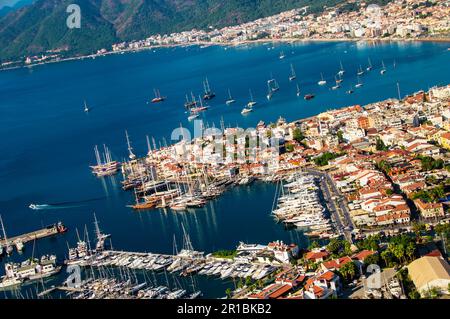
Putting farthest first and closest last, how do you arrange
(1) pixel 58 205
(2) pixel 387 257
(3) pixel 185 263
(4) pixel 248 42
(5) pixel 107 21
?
(5) pixel 107 21 → (4) pixel 248 42 → (1) pixel 58 205 → (3) pixel 185 263 → (2) pixel 387 257

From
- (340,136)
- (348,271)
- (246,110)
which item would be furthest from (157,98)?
(348,271)

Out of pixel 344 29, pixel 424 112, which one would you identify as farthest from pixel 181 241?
pixel 344 29

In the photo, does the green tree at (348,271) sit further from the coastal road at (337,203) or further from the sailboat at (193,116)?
the sailboat at (193,116)

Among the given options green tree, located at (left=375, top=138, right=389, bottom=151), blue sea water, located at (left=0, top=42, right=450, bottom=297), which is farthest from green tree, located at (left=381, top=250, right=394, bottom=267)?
green tree, located at (left=375, top=138, right=389, bottom=151)

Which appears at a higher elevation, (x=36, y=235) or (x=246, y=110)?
(x=246, y=110)

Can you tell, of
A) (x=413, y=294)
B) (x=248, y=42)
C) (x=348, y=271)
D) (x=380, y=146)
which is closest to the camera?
(x=413, y=294)

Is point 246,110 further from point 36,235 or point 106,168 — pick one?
point 36,235
